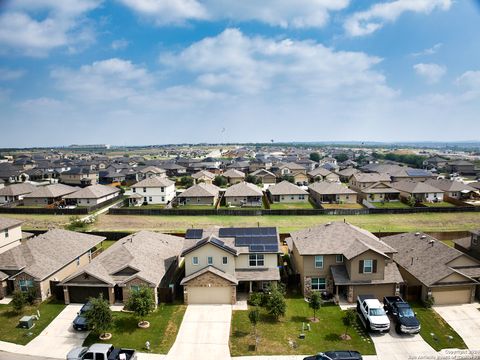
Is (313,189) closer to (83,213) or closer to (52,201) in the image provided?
(83,213)

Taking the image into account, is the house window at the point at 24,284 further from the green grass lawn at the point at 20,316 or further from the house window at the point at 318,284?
the house window at the point at 318,284

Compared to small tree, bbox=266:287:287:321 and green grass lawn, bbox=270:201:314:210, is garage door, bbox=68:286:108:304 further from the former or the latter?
green grass lawn, bbox=270:201:314:210

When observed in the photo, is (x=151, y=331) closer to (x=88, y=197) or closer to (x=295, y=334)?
(x=295, y=334)

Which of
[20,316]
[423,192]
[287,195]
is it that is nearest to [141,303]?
[20,316]

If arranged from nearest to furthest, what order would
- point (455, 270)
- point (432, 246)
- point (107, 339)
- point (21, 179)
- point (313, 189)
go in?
point (107, 339) → point (455, 270) → point (432, 246) → point (313, 189) → point (21, 179)

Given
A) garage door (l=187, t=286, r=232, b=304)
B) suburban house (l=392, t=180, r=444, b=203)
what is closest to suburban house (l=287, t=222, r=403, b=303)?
garage door (l=187, t=286, r=232, b=304)

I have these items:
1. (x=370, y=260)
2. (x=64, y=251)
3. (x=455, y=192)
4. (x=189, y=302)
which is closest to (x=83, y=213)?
(x=64, y=251)
